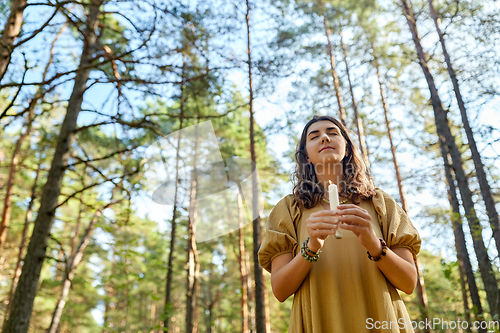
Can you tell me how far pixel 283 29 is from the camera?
9414 mm

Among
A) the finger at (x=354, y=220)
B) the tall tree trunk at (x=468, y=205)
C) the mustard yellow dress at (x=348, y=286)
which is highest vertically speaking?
the tall tree trunk at (x=468, y=205)

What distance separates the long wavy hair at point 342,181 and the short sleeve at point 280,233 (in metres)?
0.07

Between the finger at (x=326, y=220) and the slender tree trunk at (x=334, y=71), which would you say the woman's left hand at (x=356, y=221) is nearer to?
the finger at (x=326, y=220)

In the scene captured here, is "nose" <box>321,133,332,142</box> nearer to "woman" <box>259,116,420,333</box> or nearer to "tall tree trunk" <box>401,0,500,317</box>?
"woman" <box>259,116,420,333</box>

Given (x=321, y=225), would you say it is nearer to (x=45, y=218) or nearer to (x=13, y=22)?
(x=13, y=22)

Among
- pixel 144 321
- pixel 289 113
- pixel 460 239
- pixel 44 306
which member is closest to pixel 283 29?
pixel 289 113

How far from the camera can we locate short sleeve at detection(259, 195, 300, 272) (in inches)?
51.3

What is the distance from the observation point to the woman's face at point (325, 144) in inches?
56.4

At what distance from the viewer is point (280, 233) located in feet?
4.29

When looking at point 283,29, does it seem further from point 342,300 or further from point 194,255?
point 342,300

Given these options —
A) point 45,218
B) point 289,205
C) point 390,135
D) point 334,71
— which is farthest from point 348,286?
point 390,135

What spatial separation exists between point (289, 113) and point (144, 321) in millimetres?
26295

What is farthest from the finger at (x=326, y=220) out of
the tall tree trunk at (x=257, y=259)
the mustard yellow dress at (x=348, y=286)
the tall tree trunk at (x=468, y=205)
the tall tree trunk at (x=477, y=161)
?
the tall tree trunk at (x=477, y=161)

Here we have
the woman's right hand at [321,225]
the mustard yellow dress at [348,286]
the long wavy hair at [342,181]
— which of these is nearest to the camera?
the woman's right hand at [321,225]
